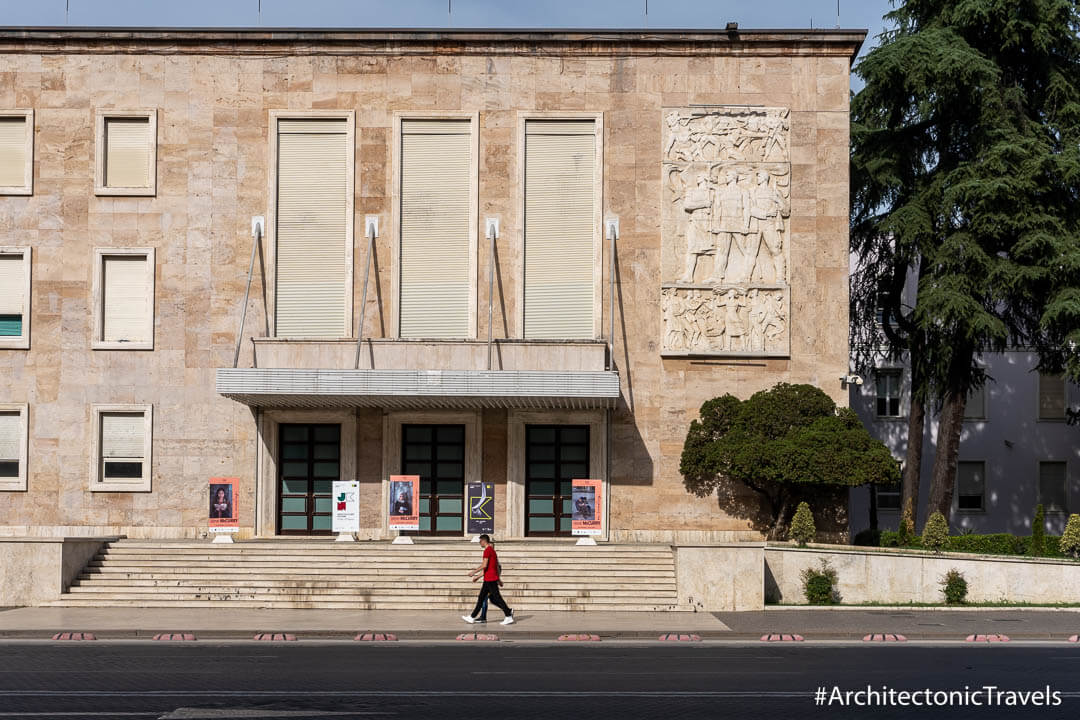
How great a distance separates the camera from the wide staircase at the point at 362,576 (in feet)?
95.6

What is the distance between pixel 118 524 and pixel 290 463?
4.83 m

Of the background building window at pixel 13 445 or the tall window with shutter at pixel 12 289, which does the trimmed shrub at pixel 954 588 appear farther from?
the tall window with shutter at pixel 12 289

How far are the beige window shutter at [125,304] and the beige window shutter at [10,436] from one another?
10.8 ft

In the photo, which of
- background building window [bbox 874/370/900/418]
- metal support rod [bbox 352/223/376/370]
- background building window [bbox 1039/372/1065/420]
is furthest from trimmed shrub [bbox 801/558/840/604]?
background building window [bbox 1039/372/1065/420]

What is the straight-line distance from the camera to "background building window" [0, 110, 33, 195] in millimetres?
36594

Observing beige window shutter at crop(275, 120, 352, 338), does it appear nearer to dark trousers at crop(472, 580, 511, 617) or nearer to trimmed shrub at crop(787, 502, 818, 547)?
dark trousers at crop(472, 580, 511, 617)

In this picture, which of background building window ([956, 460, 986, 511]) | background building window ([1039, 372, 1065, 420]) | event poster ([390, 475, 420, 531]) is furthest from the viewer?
background building window ([956, 460, 986, 511])

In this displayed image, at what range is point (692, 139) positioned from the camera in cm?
3653

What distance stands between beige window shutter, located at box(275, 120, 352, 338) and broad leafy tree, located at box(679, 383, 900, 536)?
10216 mm

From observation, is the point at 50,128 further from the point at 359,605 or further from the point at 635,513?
the point at 635,513

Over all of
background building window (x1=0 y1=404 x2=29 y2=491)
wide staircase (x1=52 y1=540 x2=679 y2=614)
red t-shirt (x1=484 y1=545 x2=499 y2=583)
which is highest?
background building window (x1=0 y1=404 x2=29 y2=491)

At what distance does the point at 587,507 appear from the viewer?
33406 mm

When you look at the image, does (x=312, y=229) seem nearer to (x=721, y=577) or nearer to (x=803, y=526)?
(x=721, y=577)

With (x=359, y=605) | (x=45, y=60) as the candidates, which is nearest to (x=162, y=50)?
(x=45, y=60)
